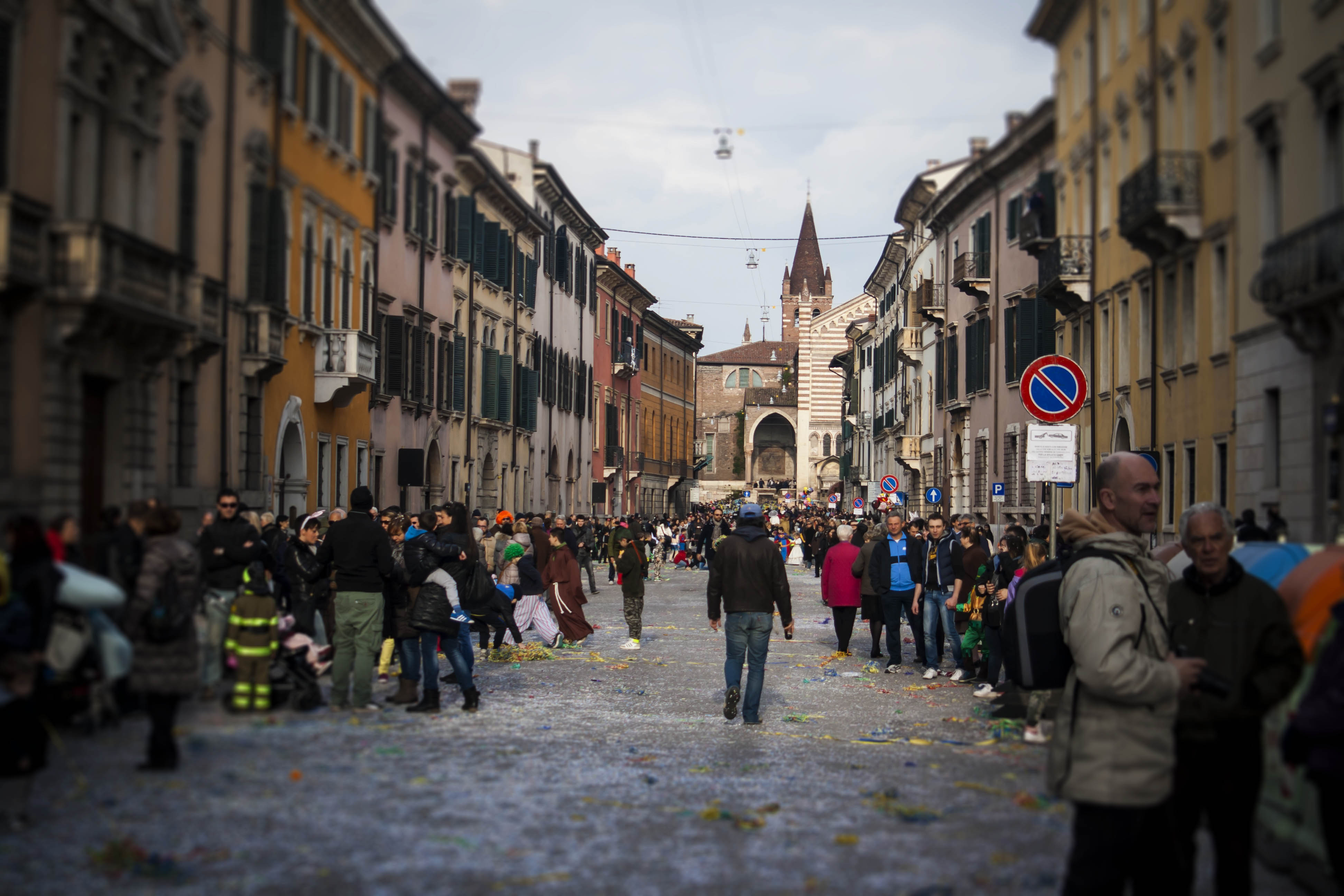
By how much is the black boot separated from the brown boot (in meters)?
0.39

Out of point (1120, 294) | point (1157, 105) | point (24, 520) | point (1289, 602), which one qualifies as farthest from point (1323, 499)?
point (24, 520)

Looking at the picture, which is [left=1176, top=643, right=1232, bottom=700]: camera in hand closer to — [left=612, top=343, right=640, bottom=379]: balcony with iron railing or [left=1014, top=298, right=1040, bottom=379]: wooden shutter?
[left=1014, top=298, right=1040, bottom=379]: wooden shutter

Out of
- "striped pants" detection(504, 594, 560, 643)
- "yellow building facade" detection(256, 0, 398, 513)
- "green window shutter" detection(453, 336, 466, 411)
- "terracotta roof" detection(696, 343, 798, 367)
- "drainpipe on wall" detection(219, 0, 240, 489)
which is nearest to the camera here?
"drainpipe on wall" detection(219, 0, 240, 489)

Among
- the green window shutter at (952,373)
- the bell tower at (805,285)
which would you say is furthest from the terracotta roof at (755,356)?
the green window shutter at (952,373)

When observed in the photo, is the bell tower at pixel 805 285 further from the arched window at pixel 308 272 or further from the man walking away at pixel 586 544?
the arched window at pixel 308 272

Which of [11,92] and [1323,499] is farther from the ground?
[11,92]

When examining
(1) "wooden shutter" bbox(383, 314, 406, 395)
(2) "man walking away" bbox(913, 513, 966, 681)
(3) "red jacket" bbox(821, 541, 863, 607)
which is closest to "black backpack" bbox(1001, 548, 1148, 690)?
(1) "wooden shutter" bbox(383, 314, 406, 395)

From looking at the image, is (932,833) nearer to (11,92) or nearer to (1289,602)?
(1289,602)

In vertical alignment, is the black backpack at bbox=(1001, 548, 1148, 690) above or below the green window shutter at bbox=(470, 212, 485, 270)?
below

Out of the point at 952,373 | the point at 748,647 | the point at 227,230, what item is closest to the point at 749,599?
the point at 748,647

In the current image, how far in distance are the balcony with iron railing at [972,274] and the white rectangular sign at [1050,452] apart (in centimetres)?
114

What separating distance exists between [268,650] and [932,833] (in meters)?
3.88

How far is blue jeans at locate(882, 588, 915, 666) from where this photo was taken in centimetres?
1872

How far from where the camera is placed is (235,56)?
25.7 feet
